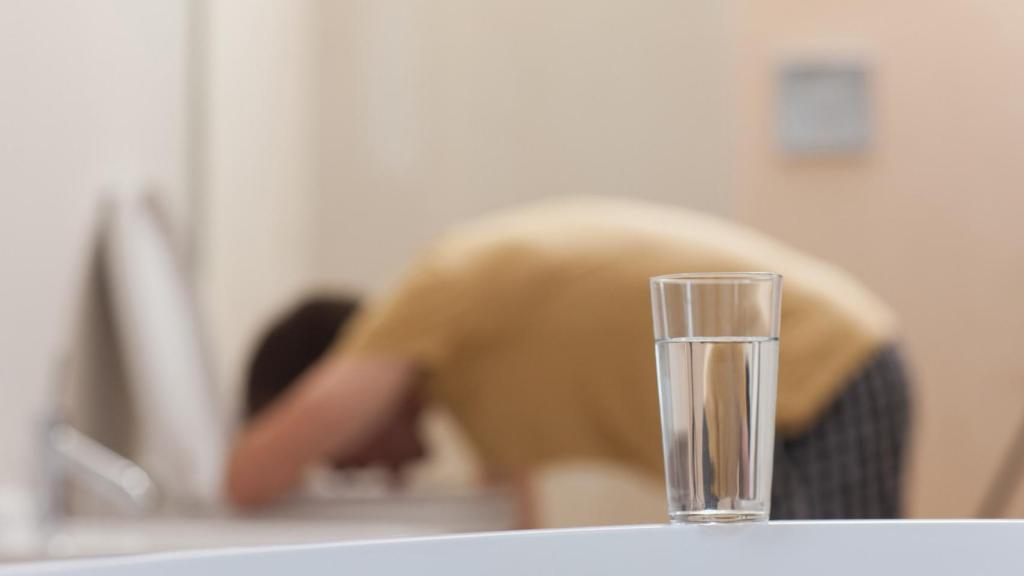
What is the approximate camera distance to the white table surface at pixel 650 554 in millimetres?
223

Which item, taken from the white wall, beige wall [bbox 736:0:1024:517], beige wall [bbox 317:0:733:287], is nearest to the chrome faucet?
the white wall

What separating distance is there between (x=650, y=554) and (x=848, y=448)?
0.84 m

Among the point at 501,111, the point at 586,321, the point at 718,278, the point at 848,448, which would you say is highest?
the point at 501,111

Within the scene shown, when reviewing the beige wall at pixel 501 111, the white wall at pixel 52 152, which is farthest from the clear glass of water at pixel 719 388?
the beige wall at pixel 501 111

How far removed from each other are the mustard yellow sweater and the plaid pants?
2cm

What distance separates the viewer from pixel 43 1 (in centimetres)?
116

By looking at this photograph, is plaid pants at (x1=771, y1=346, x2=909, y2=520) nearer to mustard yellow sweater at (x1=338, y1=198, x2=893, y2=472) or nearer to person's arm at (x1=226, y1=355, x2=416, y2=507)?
mustard yellow sweater at (x1=338, y1=198, x2=893, y2=472)

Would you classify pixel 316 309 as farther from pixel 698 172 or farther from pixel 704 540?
pixel 704 540

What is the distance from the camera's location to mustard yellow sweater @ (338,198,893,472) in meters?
1.02

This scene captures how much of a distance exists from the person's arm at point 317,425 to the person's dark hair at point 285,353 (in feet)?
0.56

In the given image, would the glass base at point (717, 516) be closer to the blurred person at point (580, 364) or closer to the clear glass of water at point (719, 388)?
the clear glass of water at point (719, 388)

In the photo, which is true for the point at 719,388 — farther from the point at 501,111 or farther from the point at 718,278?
the point at 501,111

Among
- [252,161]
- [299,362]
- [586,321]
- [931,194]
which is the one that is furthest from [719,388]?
[931,194]

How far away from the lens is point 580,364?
1078 mm
